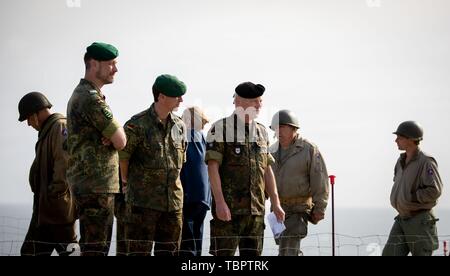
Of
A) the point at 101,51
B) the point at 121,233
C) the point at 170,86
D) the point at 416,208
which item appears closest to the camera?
the point at 101,51

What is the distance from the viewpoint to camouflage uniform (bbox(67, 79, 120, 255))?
723 cm

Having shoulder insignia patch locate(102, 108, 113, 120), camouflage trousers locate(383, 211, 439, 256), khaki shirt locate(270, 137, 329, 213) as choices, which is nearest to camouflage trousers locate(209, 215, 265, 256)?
khaki shirt locate(270, 137, 329, 213)

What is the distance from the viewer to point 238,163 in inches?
324

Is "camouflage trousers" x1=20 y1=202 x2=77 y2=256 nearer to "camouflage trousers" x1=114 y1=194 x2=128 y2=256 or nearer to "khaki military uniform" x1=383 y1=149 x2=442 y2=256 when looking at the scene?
"camouflage trousers" x1=114 y1=194 x2=128 y2=256

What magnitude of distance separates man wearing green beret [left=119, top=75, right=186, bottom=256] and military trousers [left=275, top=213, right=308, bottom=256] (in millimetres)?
2051

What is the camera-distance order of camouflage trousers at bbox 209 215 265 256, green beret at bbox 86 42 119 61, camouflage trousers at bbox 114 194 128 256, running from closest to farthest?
1. green beret at bbox 86 42 119 61
2. camouflage trousers at bbox 114 194 128 256
3. camouflage trousers at bbox 209 215 265 256

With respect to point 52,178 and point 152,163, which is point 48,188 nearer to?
point 52,178

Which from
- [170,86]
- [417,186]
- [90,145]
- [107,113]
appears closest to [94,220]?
[90,145]

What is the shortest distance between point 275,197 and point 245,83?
1.31 metres

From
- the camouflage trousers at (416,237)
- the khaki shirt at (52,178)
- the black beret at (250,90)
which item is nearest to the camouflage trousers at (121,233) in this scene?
the khaki shirt at (52,178)

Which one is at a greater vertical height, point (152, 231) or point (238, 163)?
point (238, 163)

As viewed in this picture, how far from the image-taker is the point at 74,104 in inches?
289

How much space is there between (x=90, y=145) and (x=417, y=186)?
4651mm

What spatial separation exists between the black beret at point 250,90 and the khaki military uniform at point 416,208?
2843 millimetres
